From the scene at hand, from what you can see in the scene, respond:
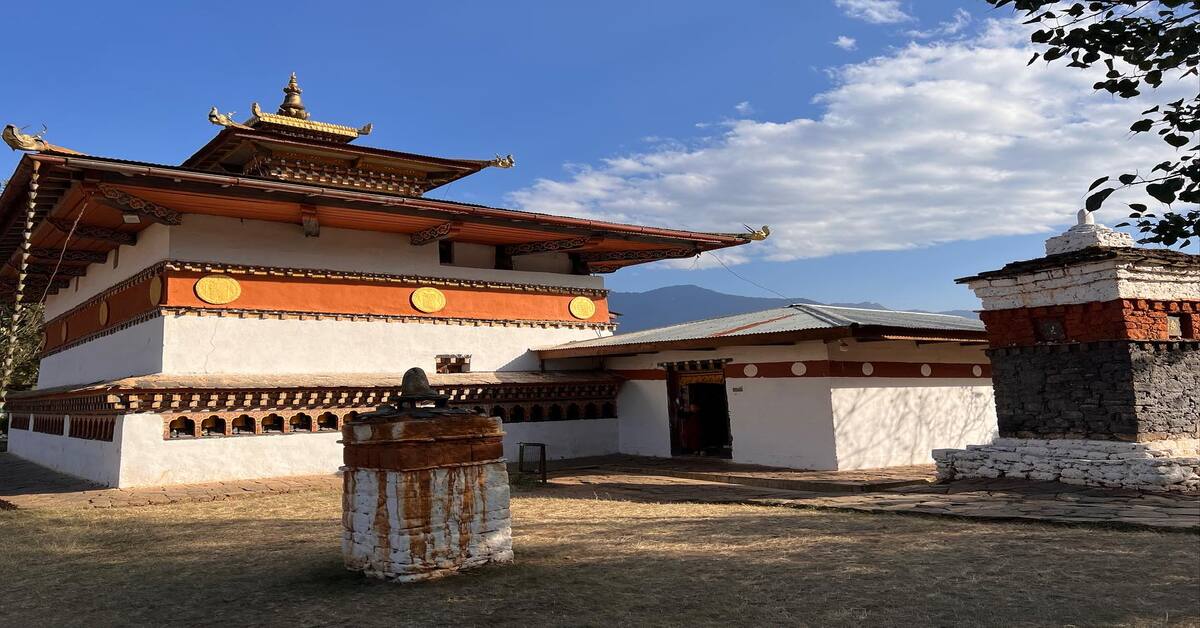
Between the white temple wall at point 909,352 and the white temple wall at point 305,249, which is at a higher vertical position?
the white temple wall at point 305,249

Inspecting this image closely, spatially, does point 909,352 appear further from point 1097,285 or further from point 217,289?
point 217,289

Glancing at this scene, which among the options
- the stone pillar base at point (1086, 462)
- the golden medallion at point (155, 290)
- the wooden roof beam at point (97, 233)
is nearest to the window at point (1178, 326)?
the stone pillar base at point (1086, 462)

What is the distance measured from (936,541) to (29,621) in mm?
6609

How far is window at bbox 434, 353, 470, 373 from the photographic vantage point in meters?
15.1

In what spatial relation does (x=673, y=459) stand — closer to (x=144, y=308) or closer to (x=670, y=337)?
(x=670, y=337)

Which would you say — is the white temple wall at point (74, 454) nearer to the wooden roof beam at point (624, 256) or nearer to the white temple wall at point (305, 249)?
the white temple wall at point (305, 249)

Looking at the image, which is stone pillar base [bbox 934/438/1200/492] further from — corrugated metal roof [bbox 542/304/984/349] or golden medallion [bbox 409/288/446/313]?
golden medallion [bbox 409/288/446/313]

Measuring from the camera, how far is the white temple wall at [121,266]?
12.9 m

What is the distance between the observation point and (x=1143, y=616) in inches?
161

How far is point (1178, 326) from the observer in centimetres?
902

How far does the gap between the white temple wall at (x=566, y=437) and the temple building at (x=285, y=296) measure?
0.04 m

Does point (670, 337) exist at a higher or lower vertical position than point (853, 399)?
higher

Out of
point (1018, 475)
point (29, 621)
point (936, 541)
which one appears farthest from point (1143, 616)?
point (29, 621)

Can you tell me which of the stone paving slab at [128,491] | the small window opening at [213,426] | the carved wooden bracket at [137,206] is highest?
the carved wooden bracket at [137,206]
